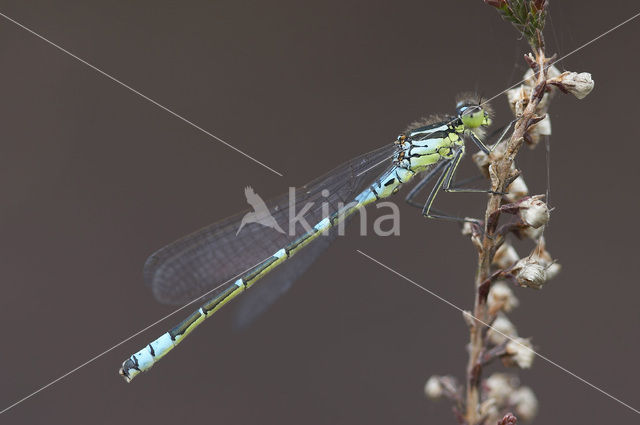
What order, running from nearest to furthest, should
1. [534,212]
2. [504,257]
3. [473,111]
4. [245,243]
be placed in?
[534,212]
[504,257]
[473,111]
[245,243]

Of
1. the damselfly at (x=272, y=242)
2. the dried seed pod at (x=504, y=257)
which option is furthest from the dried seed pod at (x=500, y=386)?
the damselfly at (x=272, y=242)

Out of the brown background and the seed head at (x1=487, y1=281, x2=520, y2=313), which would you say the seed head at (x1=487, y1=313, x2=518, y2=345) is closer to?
the seed head at (x1=487, y1=281, x2=520, y2=313)

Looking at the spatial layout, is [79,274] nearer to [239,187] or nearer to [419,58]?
[239,187]

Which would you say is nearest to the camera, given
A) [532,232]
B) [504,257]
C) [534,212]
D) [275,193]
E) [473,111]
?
[534,212]

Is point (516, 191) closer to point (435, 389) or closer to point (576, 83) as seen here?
point (576, 83)

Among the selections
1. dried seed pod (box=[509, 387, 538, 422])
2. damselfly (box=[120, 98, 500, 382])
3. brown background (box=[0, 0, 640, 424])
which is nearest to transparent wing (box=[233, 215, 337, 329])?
damselfly (box=[120, 98, 500, 382])

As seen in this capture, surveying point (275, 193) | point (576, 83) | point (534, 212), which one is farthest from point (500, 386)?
point (275, 193)

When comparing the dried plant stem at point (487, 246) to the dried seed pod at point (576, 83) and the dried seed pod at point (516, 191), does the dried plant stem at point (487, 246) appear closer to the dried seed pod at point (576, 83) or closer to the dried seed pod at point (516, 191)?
the dried seed pod at point (576, 83)

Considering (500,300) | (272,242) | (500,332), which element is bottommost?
(500,332)
